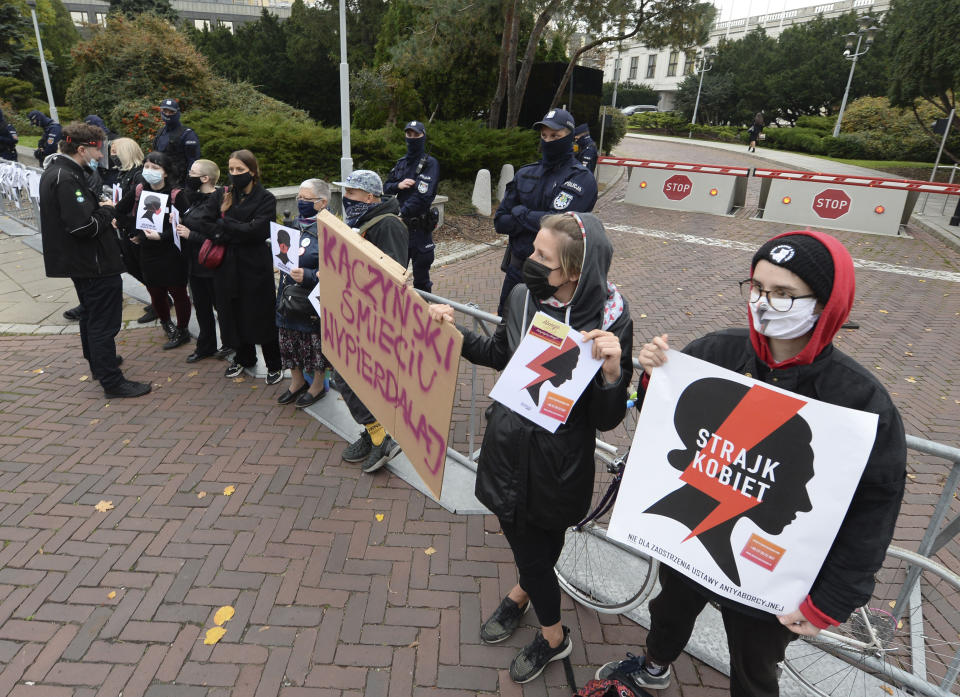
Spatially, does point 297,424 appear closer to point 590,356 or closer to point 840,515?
point 590,356

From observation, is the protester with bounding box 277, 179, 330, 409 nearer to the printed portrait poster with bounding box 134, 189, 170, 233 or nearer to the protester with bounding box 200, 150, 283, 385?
the protester with bounding box 200, 150, 283, 385

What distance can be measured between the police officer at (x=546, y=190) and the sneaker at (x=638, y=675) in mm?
3170

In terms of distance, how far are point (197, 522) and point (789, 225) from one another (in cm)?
1377

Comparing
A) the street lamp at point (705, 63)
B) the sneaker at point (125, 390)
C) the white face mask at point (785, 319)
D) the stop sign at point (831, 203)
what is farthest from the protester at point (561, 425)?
the street lamp at point (705, 63)

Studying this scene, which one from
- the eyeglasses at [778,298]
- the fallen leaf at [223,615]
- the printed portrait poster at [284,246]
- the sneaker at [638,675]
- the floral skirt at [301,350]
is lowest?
the fallen leaf at [223,615]

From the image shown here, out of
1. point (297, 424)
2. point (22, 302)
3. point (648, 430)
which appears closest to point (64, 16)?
point (22, 302)

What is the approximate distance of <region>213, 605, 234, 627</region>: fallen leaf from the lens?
301 centimetres

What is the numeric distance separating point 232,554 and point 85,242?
2944 mm

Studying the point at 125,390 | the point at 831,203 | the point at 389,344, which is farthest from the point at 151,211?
the point at 831,203

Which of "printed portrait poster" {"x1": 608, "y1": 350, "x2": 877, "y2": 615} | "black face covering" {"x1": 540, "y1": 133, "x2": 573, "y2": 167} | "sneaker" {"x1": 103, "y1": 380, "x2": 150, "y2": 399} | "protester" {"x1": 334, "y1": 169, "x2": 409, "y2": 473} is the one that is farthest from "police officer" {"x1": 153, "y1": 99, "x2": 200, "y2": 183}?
"printed portrait poster" {"x1": 608, "y1": 350, "x2": 877, "y2": 615}

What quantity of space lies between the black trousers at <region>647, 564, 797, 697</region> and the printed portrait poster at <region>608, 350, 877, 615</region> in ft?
0.46

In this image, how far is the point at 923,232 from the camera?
517 inches

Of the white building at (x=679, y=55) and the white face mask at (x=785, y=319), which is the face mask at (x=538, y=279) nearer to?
the white face mask at (x=785, y=319)

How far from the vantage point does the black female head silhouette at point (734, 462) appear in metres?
1.80
